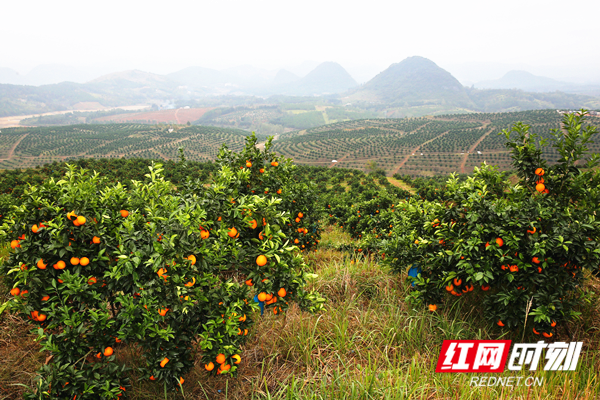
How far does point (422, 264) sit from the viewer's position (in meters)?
3.81

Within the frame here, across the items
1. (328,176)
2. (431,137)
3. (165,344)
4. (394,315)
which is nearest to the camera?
(165,344)

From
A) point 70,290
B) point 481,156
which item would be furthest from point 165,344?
point 481,156

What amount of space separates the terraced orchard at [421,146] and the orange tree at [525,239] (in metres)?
67.6

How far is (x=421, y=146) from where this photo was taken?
8575 centimetres

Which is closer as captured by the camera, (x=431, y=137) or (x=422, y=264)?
(x=422, y=264)

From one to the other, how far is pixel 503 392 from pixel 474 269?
118cm

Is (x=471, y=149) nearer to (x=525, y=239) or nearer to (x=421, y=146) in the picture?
(x=421, y=146)

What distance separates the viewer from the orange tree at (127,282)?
2.34 meters

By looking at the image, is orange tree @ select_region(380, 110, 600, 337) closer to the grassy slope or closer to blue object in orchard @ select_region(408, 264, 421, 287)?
blue object in orchard @ select_region(408, 264, 421, 287)

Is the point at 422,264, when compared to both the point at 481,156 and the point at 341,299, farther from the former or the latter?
the point at 481,156

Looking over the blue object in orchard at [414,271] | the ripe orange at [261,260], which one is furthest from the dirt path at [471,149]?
the ripe orange at [261,260]

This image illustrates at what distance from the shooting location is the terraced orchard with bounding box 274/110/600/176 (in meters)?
70.8

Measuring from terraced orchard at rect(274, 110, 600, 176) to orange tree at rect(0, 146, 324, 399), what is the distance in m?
70.2

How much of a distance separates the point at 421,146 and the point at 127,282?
93.5 meters
